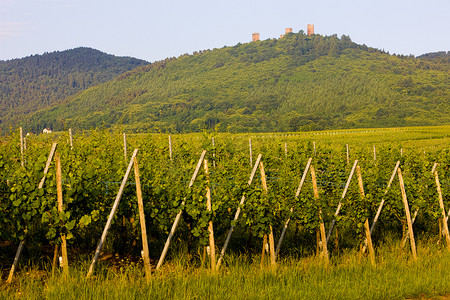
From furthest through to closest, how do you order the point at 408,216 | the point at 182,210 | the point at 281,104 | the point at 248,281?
the point at 281,104 < the point at 408,216 < the point at 182,210 < the point at 248,281

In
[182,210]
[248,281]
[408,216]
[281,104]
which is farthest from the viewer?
[281,104]

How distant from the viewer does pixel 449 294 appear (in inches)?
300

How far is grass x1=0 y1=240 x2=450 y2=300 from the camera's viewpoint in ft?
20.8

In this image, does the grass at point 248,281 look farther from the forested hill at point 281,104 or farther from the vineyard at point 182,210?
the forested hill at point 281,104

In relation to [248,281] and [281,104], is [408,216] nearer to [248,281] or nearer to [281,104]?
[248,281]

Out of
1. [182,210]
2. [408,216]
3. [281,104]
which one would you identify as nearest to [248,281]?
[182,210]

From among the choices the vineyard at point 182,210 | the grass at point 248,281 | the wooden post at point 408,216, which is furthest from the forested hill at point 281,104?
the grass at point 248,281

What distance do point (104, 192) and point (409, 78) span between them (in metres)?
187

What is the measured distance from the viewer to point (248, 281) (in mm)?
7074

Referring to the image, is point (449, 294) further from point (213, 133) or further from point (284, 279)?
point (213, 133)

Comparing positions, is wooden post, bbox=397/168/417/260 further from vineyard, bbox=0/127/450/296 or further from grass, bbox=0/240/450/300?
grass, bbox=0/240/450/300

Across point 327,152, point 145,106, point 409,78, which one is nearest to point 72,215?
point 327,152

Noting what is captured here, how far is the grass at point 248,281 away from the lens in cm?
635

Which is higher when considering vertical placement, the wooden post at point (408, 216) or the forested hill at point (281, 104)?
the forested hill at point (281, 104)
